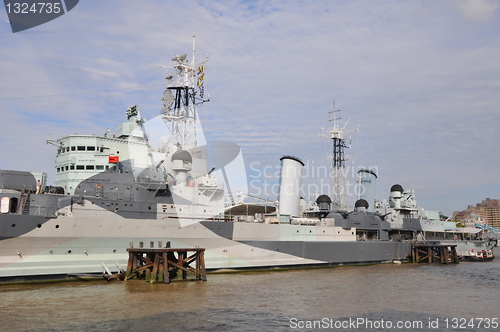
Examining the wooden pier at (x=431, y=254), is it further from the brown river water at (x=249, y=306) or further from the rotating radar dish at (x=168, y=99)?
the rotating radar dish at (x=168, y=99)

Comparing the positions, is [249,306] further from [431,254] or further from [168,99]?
[431,254]

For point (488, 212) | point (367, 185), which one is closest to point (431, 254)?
point (367, 185)

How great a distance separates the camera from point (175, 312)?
39.2 feet

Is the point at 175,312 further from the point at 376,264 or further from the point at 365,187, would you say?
the point at 365,187

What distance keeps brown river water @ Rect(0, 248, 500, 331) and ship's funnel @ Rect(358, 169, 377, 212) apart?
1813 centimetres

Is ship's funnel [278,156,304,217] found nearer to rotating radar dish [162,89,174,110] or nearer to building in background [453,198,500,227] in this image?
rotating radar dish [162,89,174,110]

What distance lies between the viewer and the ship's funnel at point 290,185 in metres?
27.9

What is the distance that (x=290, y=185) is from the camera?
28.5m

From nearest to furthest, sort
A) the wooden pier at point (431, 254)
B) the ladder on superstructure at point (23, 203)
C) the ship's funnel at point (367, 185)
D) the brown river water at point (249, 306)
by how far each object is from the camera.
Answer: the brown river water at point (249, 306) < the ladder on superstructure at point (23, 203) < the wooden pier at point (431, 254) < the ship's funnel at point (367, 185)

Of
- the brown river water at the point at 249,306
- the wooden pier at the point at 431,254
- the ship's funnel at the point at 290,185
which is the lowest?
the brown river water at the point at 249,306

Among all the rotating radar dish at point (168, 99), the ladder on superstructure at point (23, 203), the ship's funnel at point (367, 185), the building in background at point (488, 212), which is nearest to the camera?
the ladder on superstructure at point (23, 203)

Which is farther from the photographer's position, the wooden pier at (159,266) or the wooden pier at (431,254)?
the wooden pier at (431,254)

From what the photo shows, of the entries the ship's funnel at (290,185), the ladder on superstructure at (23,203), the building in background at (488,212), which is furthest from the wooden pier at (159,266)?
the building in background at (488,212)

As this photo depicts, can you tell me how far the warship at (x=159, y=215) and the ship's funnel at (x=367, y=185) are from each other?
106 inches
